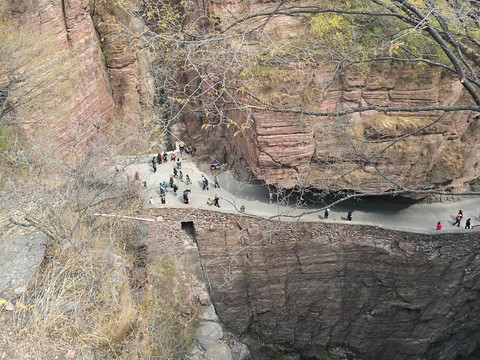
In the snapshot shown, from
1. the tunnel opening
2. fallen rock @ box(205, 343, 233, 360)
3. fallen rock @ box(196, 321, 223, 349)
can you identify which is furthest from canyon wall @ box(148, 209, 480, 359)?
fallen rock @ box(205, 343, 233, 360)

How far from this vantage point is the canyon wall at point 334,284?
15320 mm

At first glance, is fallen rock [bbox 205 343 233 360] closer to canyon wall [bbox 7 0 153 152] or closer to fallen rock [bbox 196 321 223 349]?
fallen rock [bbox 196 321 223 349]

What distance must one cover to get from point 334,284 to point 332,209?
3105 millimetres

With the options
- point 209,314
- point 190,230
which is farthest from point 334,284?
point 190,230

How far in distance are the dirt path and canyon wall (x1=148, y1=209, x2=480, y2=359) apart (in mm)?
541

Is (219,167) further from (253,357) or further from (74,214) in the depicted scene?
(74,214)

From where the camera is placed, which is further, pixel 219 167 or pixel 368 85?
pixel 219 167

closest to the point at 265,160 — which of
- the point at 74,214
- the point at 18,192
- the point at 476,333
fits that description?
the point at 74,214

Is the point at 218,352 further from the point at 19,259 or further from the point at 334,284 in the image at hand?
the point at 19,259

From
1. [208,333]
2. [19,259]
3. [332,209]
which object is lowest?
[208,333]

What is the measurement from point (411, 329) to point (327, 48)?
1206 centimetres

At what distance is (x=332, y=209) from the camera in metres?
→ 16.4

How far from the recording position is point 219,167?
1875 cm

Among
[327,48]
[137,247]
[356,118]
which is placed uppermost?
[327,48]
